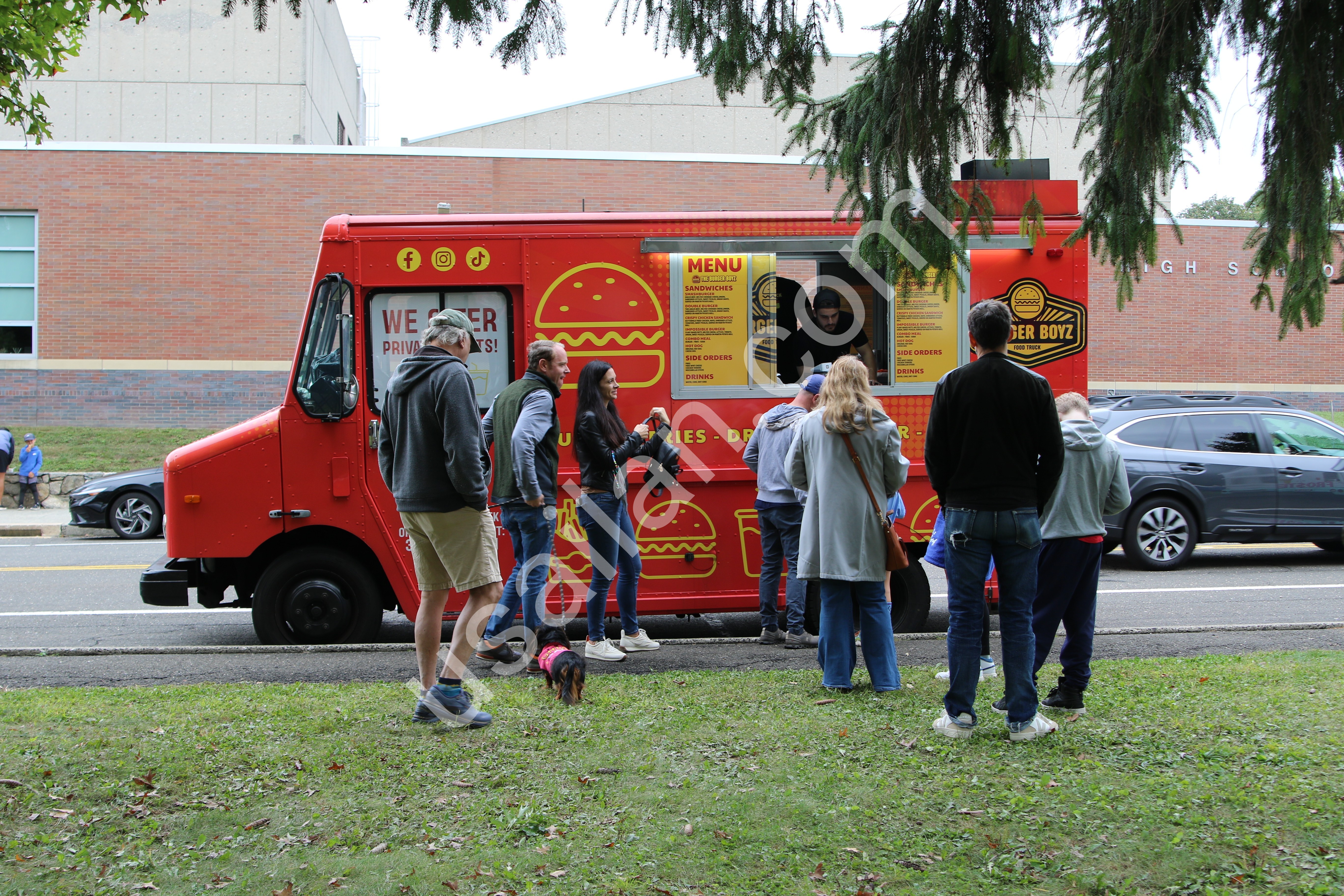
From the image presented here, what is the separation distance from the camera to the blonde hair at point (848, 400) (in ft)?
17.0

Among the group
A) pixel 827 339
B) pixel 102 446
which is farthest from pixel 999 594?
pixel 102 446

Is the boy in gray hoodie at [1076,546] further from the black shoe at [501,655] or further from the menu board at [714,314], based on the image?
the black shoe at [501,655]

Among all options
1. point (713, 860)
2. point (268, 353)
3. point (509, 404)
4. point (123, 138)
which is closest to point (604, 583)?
point (509, 404)

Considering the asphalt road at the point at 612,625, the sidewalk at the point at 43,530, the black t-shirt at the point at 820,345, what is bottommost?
the asphalt road at the point at 612,625

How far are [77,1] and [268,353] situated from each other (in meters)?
20.6

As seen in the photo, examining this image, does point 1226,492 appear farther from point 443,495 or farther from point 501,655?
point 443,495

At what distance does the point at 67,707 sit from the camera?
209 inches

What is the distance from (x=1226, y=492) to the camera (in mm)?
11555

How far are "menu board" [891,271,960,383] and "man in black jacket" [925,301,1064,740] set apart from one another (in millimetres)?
2839

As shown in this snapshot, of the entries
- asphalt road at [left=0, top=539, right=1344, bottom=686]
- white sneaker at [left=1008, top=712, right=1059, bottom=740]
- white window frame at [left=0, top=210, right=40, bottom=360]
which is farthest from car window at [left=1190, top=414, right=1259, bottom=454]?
white window frame at [left=0, top=210, right=40, bottom=360]

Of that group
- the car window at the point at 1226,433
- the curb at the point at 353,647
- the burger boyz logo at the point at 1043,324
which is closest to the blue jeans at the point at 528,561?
the curb at the point at 353,647

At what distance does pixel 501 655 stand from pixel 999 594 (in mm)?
3172

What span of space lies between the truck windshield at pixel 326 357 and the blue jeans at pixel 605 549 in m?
1.91

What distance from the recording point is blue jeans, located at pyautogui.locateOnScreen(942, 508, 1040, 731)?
4402mm
